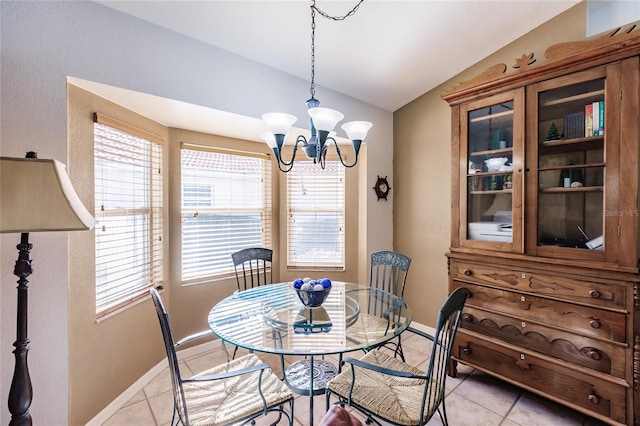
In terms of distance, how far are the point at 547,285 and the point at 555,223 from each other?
440 mm

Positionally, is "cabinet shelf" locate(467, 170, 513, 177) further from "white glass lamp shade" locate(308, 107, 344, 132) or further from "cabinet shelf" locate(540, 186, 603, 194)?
"white glass lamp shade" locate(308, 107, 344, 132)

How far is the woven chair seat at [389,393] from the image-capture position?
53.6 inches

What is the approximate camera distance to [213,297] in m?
2.93

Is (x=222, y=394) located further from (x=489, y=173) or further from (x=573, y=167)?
(x=573, y=167)

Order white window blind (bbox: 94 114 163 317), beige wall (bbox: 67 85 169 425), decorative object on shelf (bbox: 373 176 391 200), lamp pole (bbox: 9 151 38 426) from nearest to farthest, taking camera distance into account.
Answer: lamp pole (bbox: 9 151 38 426), beige wall (bbox: 67 85 169 425), white window blind (bbox: 94 114 163 317), decorative object on shelf (bbox: 373 176 391 200)

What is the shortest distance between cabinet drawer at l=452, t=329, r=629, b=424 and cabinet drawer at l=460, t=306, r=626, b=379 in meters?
0.06

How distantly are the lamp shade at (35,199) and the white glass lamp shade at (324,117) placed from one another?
114cm

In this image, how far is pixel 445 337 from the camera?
1.36m

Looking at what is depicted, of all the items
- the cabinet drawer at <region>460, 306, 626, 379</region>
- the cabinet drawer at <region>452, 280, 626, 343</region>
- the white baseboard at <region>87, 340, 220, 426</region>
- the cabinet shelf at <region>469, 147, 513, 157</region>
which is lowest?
the white baseboard at <region>87, 340, 220, 426</region>

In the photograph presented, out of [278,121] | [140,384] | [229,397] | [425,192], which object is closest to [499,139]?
[425,192]

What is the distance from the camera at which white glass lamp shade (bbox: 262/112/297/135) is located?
1544 millimetres

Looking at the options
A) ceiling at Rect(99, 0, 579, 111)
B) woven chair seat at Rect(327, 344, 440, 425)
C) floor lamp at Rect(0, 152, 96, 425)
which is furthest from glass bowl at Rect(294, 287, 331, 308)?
ceiling at Rect(99, 0, 579, 111)

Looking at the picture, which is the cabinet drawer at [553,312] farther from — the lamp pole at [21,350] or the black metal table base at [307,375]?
the lamp pole at [21,350]

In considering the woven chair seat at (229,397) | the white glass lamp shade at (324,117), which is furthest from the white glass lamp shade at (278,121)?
the woven chair seat at (229,397)
